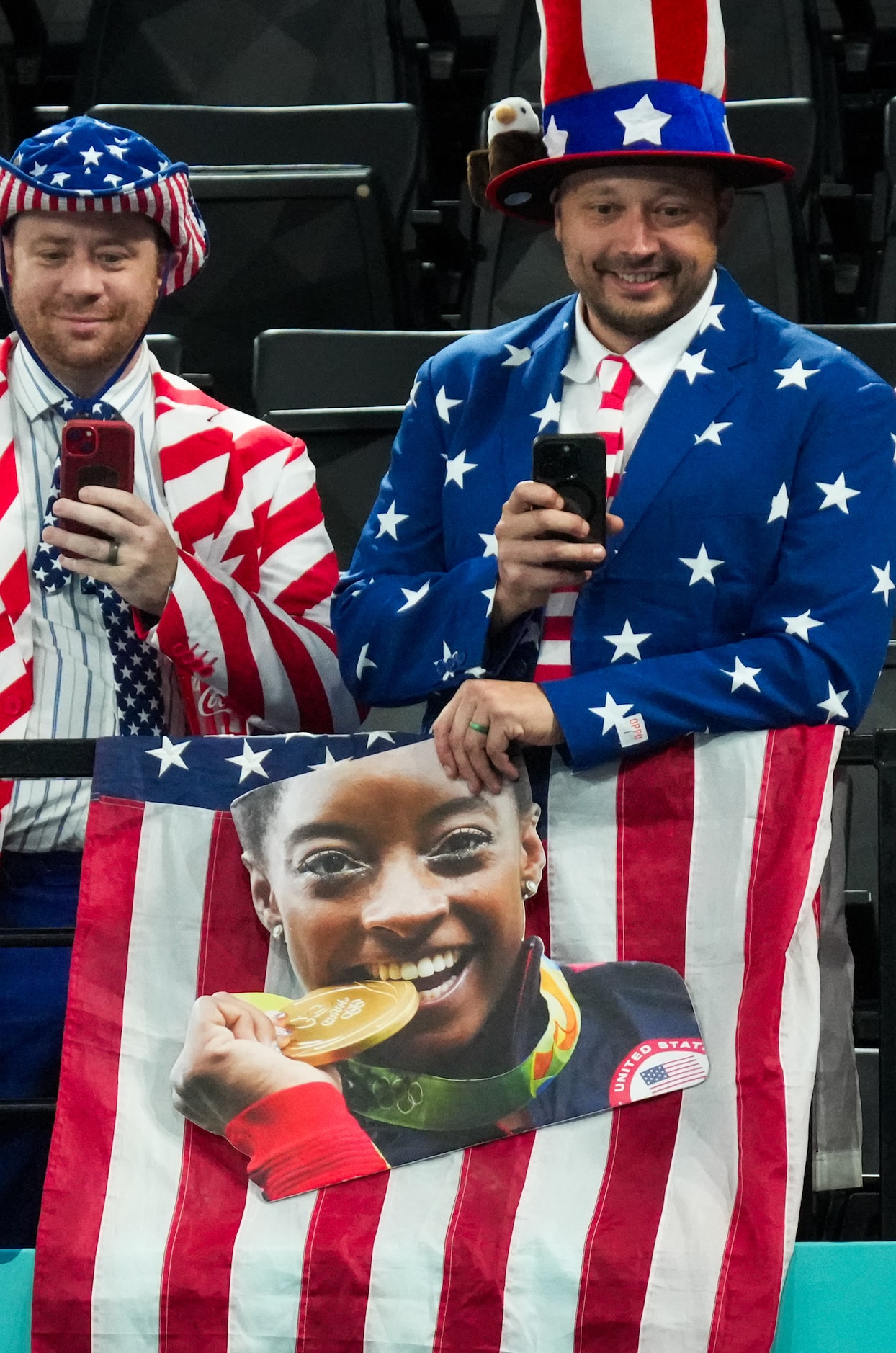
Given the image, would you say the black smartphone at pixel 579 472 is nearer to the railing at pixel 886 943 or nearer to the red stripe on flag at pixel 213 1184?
the railing at pixel 886 943

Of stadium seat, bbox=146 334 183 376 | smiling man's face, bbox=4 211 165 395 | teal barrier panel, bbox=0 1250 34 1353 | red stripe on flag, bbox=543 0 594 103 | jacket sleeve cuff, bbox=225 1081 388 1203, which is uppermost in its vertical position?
red stripe on flag, bbox=543 0 594 103

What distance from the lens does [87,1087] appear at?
6.10 ft

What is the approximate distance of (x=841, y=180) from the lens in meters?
4.21

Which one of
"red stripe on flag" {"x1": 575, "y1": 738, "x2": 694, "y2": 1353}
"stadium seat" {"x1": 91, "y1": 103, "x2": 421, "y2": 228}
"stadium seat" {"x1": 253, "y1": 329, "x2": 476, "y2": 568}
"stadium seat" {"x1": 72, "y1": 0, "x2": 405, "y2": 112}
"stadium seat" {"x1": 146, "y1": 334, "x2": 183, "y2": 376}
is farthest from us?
"stadium seat" {"x1": 72, "y1": 0, "x2": 405, "y2": 112}

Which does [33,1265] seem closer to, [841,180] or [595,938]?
[595,938]

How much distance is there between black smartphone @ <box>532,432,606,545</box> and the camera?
5.87 feet

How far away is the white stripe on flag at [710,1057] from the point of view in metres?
1.74

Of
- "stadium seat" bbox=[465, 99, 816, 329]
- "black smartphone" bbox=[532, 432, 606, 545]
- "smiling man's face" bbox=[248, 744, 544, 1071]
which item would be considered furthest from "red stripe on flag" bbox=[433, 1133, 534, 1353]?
"stadium seat" bbox=[465, 99, 816, 329]

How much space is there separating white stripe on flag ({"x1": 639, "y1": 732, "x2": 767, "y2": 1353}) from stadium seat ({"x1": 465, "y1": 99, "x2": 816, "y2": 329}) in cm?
186

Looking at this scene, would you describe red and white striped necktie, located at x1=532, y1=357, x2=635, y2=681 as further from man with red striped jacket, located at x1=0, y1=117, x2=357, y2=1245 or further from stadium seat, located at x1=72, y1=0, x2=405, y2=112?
stadium seat, located at x1=72, y1=0, x2=405, y2=112

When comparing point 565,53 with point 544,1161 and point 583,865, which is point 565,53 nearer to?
point 583,865

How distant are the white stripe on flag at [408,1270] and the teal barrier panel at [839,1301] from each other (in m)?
0.32

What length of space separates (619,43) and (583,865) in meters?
0.88

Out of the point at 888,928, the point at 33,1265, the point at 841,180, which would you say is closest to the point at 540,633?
the point at 888,928
